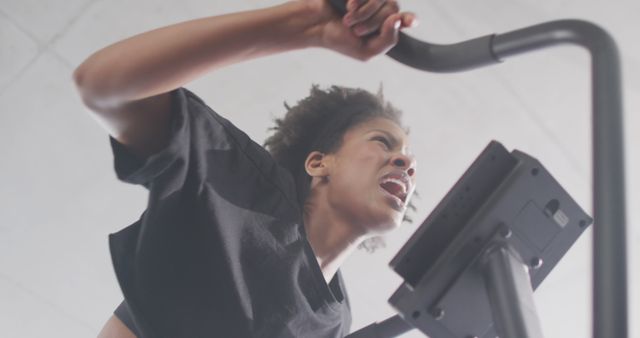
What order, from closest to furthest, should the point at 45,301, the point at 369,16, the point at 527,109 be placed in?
the point at 369,16 < the point at 527,109 < the point at 45,301

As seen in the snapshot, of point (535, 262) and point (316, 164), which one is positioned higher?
point (316, 164)

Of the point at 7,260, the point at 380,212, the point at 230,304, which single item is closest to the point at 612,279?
the point at 230,304

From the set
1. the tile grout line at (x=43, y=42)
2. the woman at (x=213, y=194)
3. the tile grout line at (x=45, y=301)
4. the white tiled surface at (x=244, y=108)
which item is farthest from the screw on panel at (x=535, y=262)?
the tile grout line at (x=45, y=301)

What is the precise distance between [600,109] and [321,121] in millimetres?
968

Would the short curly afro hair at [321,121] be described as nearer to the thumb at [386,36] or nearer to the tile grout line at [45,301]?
the thumb at [386,36]

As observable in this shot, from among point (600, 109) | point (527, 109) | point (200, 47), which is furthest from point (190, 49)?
point (527, 109)

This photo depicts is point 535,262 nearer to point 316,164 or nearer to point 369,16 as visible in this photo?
point 369,16

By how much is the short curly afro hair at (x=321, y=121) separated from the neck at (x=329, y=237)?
18 cm

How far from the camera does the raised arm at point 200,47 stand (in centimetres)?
77

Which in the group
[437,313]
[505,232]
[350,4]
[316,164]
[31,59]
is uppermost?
[31,59]

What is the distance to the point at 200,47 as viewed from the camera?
791 millimetres

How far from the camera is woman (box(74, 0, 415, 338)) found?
0.79 m

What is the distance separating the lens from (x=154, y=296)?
3.11 feet

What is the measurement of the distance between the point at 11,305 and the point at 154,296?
1.43m
